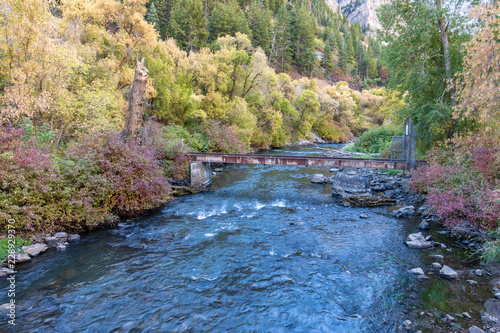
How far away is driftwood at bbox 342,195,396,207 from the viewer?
14.1 meters

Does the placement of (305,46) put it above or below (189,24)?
above

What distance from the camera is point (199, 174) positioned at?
18.0 m

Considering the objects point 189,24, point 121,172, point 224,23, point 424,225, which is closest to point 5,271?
point 121,172

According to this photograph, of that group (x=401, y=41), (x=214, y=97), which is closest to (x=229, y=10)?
(x=214, y=97)

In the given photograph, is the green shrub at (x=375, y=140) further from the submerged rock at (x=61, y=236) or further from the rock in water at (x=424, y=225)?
the submerged rock at (x=61, y=236)

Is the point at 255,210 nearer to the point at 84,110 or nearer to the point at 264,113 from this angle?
the point at 84,110

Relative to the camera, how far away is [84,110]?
605 inches

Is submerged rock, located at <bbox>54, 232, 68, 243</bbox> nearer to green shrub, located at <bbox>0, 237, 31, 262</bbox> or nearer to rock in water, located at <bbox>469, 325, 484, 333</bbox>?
green shrub, located at <bbox>0, 237, 31, 262</bbox>

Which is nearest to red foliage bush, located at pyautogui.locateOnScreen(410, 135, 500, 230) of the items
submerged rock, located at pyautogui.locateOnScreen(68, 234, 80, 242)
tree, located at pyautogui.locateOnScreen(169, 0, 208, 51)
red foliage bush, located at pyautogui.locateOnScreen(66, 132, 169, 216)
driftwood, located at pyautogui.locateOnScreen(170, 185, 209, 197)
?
red foliage bush, located at pyautogui.locateOnScreen(66, 132, 169, 216)

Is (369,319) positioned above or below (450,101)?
below

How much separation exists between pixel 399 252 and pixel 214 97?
25.8 m

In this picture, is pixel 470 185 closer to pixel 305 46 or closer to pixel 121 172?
pixel 121 172

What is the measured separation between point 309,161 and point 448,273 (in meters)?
10.3

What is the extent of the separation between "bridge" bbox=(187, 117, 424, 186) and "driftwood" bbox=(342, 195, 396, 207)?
6.58 feet
